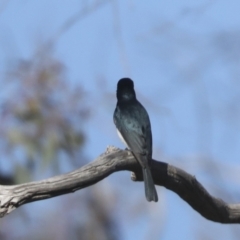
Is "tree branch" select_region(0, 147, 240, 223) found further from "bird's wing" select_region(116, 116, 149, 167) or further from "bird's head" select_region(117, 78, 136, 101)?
"bird's head" select_region(117, 78, 136, 101)

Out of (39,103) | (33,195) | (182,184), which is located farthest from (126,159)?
(39,103)

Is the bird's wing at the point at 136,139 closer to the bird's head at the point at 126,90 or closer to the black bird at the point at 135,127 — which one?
the black bird at the point at 135,127

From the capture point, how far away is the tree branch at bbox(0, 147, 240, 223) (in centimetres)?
354

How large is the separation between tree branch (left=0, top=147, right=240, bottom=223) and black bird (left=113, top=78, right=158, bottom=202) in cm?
5

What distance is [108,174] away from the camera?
3.87 meters

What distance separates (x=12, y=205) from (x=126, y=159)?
78cm

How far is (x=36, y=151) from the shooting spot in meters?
6.24

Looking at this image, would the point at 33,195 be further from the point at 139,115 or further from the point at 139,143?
the point at 139,115

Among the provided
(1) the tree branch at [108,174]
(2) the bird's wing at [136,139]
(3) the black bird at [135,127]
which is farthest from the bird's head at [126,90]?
(1) the tree branch at [108,174]

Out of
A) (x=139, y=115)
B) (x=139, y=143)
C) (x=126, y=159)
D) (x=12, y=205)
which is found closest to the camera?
(x=12, y=205)

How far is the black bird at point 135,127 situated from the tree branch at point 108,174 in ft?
0.16

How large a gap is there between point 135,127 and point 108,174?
136 cm

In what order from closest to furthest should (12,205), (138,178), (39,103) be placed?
1. (12,205)
2. (138,178)
3. (39,103)

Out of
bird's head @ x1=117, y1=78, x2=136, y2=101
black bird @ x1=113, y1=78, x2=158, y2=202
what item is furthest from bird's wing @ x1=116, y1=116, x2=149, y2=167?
bird's head @ x1=117, y1=78, x2=136, y2=101
